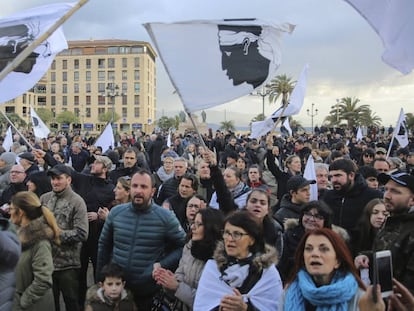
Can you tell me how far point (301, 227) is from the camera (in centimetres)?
390

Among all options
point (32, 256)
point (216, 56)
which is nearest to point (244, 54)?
point (216, 56)

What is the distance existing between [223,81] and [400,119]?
7929 mm

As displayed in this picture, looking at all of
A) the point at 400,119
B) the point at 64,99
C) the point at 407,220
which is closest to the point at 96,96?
the point at 64,99

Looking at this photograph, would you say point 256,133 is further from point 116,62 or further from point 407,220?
point 116,62

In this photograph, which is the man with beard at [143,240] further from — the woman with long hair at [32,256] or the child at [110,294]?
the woman with long hair at [32,256]

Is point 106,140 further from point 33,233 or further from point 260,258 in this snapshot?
point 260,258

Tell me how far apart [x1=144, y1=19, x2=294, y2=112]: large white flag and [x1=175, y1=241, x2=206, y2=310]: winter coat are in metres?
1.53

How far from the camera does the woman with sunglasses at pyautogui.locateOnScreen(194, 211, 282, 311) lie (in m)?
2.83

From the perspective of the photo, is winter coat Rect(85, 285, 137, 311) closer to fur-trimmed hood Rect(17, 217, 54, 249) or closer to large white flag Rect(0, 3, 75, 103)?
fur-trimmed hood Rect(17, 217, 54, 249)

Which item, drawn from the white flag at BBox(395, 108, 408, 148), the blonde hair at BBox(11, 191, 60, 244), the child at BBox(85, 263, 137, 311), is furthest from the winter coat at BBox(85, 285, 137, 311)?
the white flag at BBox(395, 108, 408, 148)

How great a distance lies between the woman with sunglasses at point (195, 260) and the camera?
3514 millimetres

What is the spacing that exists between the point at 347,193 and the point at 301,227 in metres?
1.28

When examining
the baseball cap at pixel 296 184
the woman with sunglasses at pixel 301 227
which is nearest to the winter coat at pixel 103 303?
the woman with sunglasses at pixel 301 227

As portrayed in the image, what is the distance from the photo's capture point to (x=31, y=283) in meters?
3.76
